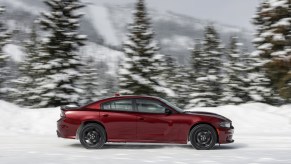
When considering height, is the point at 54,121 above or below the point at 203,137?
above

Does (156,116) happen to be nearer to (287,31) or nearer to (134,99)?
(134,99)

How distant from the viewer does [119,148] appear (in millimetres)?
11594

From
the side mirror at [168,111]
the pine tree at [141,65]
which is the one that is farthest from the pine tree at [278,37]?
the side mirror at [168,111]

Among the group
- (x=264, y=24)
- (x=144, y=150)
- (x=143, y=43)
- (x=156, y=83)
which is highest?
(x=264, y=24)

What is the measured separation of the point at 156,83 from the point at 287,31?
11712 millimetres

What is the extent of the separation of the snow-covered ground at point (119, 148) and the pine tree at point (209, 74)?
87.9ft

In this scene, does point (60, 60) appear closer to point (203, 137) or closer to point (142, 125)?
point (142, 125)

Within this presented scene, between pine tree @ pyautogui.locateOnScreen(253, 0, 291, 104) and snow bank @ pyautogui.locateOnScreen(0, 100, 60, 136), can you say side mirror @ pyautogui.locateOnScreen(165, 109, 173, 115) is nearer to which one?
snow bank @ pyautogui.locateOnScreen(0, 100, 60, 136)

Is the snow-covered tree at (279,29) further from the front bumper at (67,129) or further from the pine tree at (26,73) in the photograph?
the pine tree at (26,73)

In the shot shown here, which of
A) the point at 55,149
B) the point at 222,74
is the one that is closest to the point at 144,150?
the point at 55,149

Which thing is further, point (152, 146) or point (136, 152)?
point (152, 146)

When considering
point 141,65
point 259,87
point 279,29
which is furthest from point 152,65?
point 259,87

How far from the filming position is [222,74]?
4644 cm

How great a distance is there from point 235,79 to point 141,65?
46.6ft
